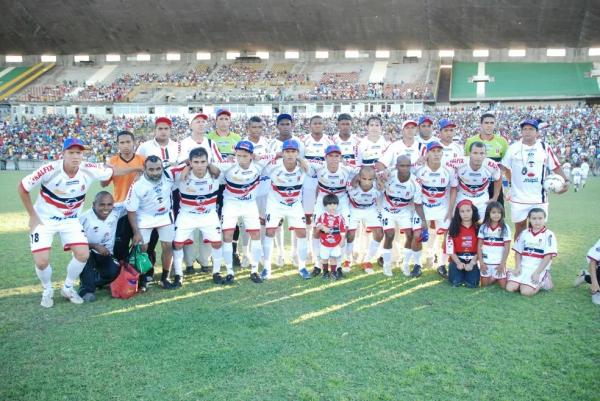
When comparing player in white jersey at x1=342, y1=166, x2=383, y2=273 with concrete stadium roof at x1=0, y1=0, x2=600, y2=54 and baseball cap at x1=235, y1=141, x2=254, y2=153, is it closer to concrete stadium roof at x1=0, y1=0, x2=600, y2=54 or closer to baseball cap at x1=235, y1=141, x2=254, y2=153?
baseball cap at x1=235, y1=141, x2=254, y2=153

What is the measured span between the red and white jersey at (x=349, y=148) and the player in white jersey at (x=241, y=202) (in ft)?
5.67

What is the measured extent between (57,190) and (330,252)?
3781 mm

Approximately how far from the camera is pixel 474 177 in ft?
23.2

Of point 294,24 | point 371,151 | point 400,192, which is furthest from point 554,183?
point 294,24

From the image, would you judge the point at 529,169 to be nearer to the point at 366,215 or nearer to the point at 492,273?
the point at 492,273

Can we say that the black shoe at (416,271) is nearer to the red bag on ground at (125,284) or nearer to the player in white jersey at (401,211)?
the player in white jersey at (401,211)

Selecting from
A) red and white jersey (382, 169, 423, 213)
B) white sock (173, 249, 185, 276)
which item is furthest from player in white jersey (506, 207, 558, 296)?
white sock (173, 249, 185, 276)

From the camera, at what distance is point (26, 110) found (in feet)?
155

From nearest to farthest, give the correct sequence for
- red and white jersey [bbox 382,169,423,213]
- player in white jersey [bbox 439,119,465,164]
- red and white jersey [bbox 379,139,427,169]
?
1. red and white jersey [bbox 382,169,423,213]
2. player in white jersey [bbox 439,119,465,164]
3. red and white jersey [bbox 379,139,427,169]

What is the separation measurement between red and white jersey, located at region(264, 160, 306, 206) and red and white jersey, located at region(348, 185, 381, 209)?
0.85 m

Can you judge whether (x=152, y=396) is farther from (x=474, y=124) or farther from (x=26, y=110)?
(x=26, y=110)

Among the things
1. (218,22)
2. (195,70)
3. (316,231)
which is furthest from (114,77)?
(316,231)

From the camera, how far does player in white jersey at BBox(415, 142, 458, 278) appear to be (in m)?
7.14

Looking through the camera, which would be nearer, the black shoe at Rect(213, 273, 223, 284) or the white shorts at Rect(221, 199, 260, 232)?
the black shoe at Rect(213, 273, 223, 284)
